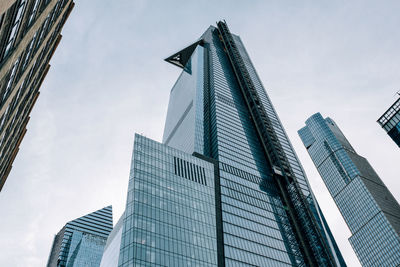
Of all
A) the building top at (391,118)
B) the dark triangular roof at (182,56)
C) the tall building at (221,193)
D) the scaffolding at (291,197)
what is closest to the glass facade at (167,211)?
the tall building at (221,193)

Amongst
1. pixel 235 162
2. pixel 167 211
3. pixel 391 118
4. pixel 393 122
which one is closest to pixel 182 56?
pixel 235 162

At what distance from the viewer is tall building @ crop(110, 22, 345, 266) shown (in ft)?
199

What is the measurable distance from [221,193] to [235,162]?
658 inches

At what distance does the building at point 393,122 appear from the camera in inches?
4198

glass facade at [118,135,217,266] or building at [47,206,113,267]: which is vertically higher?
building at [47,206,113,267]

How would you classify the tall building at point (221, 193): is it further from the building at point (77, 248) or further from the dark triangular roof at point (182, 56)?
the building at point (77, 248)

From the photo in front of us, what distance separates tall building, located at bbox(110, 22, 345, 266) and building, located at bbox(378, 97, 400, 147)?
32.5m

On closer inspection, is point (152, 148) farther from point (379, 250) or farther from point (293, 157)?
point (379, 250)

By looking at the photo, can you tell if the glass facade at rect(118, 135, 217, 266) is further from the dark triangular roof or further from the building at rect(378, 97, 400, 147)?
the dark triangular roof

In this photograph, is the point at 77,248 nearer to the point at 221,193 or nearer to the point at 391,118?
the point at 221,193

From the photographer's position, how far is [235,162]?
9512cm

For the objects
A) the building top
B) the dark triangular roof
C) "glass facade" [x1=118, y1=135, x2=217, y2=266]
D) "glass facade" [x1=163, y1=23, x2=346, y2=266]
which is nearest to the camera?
"glass facade" [x1=118, y1=135, x2=217, y2=266]

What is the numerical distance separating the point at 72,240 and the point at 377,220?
602ft

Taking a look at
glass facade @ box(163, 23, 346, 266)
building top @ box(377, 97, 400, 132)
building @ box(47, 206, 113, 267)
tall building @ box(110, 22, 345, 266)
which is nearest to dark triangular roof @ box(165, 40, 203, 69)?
glass facade @ box(163, 23, 346, 266)
